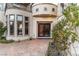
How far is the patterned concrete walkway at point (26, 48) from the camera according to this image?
272 centimetres

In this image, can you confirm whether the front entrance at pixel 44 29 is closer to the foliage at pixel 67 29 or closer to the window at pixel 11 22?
the foliage at pixel 67 29

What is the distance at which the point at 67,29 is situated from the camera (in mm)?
2680

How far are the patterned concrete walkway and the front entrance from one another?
0.28 ft

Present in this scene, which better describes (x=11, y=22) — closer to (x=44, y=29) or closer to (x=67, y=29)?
(x=44, y=29)

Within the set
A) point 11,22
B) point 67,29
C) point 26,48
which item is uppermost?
point 11,22

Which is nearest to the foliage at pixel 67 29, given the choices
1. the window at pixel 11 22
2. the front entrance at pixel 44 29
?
the front entrance at pixel 44 29

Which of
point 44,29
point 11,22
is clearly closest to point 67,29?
point 44,29

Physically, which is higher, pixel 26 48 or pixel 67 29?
pixel 67 29

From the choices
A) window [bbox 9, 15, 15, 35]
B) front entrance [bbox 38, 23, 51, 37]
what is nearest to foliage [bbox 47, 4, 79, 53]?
front entrance [bbox 38, 23, 51, 37]

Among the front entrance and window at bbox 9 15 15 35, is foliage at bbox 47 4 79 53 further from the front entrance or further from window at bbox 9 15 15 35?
window at bbox 9 15 15 35

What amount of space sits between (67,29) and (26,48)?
62 centimetres

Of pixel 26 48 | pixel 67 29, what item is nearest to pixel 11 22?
pixel 26 48

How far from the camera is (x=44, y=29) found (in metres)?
2.77

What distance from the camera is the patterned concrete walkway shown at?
272cm
